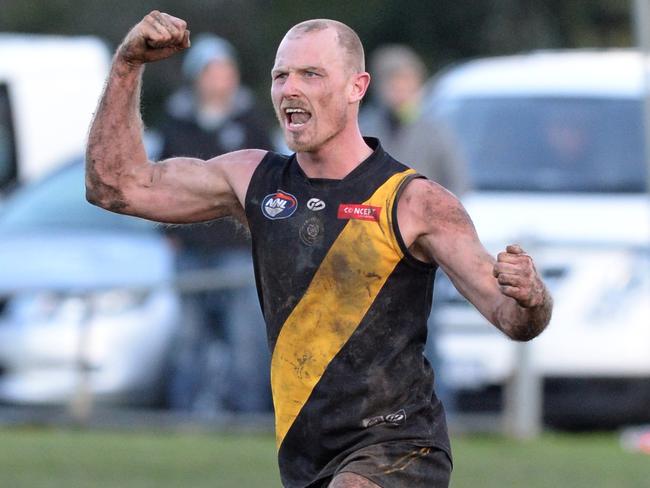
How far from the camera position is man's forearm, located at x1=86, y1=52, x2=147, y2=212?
6188mm

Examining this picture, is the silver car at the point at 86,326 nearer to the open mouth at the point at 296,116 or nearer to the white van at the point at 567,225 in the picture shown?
the white van at the point at 567,225

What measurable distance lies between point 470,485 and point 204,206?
4.45m

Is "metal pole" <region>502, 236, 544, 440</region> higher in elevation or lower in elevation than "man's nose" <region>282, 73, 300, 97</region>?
lower

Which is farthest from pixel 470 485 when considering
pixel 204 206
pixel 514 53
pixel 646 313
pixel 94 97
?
pixel 514 53

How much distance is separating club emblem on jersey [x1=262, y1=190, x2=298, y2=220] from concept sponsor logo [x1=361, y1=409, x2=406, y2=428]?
2.34 feet

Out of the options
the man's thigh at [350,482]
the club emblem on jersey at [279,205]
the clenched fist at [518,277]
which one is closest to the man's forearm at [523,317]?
the clenched fist at [518,277]

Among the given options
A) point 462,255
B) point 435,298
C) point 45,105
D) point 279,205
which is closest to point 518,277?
point 462,255

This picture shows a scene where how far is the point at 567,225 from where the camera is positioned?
1262 cm

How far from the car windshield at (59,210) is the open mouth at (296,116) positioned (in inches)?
290

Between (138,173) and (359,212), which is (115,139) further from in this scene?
(359,212)

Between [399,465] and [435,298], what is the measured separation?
6330 mm

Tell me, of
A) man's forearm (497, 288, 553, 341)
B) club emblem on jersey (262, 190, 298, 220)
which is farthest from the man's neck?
→ man's forearm (497, 288, 553, 341)

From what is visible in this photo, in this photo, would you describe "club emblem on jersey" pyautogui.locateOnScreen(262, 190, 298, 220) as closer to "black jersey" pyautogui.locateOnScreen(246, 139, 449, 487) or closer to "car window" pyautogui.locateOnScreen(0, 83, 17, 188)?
"black jersey" pyautogui.locateOnScreen(246, 139, 449, 487)

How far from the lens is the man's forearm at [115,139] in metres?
6.19
